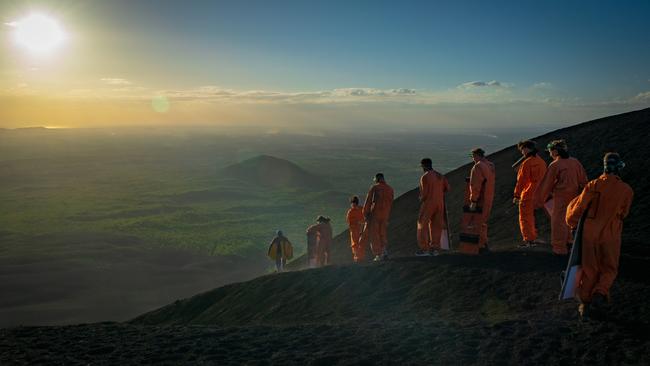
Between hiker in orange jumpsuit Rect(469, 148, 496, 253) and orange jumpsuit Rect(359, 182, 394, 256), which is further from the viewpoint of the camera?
orange jumpsuit Rect(359, 182, 394, 256)

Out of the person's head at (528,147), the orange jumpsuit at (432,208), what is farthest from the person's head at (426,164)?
the person's head at (528,147)

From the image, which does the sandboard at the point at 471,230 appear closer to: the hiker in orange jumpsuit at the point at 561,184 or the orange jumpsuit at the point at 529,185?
the orange jumpsuit at the point at 529,185

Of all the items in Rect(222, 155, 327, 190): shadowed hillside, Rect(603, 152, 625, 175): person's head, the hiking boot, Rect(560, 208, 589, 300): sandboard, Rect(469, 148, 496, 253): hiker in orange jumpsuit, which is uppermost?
Rect(603, 152, 625, 175): person's head

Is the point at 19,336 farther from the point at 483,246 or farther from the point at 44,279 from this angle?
the point at 44,279

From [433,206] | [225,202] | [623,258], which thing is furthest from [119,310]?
[225,202]

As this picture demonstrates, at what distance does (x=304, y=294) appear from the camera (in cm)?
1098

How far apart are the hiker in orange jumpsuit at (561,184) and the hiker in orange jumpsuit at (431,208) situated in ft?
8.15

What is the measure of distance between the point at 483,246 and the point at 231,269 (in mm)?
35078

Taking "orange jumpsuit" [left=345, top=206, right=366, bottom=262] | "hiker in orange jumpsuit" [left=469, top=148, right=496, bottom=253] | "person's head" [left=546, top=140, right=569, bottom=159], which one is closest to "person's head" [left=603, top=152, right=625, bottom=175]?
"person's head" [left=546, top=140, right=569, bottom=159]

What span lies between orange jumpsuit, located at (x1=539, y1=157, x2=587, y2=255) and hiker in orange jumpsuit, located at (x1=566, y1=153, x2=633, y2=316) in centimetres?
210

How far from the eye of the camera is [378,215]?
12.2 m

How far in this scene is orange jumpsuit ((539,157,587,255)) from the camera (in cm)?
828

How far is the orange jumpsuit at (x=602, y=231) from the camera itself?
6.09m

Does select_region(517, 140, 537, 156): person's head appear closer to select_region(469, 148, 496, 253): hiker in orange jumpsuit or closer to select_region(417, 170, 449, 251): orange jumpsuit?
select_region(469, 148, 496, 253): hiker in orange jumpsuit
